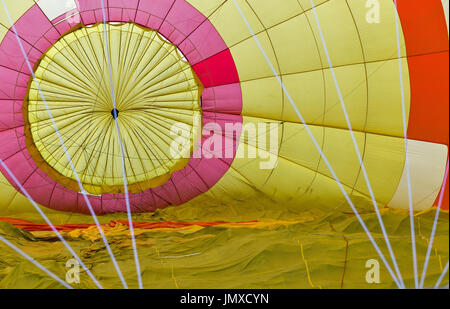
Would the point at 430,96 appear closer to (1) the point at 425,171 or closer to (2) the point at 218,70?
(1) the point at 425,171

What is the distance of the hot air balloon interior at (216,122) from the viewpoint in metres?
2.53

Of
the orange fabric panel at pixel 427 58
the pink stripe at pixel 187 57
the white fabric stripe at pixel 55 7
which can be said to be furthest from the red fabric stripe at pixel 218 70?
the orange fabric panel at pixel 427 58

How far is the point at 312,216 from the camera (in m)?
2.61

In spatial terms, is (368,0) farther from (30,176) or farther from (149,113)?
(30,176)

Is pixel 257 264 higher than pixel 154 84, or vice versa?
pixel 154 84

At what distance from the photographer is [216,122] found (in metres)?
2.63

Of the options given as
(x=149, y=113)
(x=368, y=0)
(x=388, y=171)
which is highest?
(x=368, y=0)

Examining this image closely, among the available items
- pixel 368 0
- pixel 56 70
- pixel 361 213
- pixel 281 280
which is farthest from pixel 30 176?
pixel 368 0

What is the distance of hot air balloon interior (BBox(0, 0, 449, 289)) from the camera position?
253 cm

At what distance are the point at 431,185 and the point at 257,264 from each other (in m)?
0.98

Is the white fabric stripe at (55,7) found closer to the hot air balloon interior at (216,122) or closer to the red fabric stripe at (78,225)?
the hot air balloon interior at (216,122)

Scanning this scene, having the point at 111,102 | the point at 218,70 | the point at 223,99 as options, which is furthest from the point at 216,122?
the point at 111,102

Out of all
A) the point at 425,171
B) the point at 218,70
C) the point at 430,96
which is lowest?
the point at 425,171

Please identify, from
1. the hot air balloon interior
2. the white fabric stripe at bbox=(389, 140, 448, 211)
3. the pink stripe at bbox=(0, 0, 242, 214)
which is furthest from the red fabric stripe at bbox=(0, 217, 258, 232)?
the white fabric stripe at bbox=(389, 140, 448, 211)
